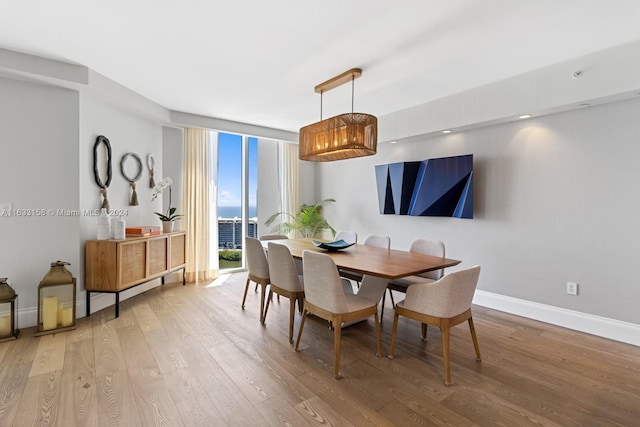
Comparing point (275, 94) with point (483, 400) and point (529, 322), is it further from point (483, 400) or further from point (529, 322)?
point (529, 322)

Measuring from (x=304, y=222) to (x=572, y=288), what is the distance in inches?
155

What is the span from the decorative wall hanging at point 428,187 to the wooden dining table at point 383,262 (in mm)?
1289

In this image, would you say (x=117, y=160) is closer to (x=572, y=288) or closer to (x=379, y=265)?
(x=379, y=265)

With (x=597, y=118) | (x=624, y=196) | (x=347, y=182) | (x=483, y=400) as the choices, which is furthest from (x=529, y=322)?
(x=347, y=182)

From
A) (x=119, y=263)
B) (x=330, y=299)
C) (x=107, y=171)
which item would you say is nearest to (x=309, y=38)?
(x=330, y=299)

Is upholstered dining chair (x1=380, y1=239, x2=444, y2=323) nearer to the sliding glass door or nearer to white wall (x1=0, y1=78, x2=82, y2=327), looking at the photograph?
the sliding glass door

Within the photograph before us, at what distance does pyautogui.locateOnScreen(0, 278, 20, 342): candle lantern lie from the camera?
2.73m

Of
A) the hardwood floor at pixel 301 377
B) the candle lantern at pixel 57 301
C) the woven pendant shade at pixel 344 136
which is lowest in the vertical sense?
the hardwood floor at pixel 301 377

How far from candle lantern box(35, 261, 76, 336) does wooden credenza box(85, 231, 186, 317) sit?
0.87 ft

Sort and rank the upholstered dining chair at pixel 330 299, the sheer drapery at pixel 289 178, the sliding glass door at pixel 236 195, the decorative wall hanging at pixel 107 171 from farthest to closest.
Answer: the sheer drapery at pixel 289 178 < the sliding glass door at pixel 236 195 < the decorative wall hanging at pixel 107 171 < the upholstered dining chair at pixel 330 299

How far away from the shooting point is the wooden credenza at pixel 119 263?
330 centimetres

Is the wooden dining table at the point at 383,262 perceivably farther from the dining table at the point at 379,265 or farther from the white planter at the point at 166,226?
the white planter at the point at 166,226

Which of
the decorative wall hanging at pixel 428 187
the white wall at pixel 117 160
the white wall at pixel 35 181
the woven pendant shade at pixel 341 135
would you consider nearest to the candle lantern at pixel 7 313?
the white wall at pixel 35 181

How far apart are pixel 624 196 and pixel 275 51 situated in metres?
3.52
